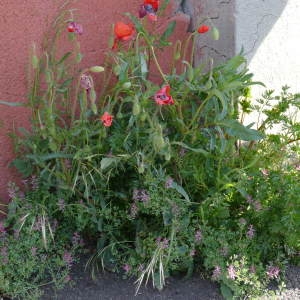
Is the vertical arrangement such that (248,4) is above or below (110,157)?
above

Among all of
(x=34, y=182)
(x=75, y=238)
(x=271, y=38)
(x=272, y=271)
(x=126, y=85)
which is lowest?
(x=75, y=238)

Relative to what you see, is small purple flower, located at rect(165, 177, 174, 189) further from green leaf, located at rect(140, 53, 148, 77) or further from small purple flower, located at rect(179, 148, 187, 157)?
green leaf, located at rect(140, 53, 148, 77)

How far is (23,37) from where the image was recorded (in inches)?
98.9

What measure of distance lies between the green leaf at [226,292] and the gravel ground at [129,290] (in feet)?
0.11

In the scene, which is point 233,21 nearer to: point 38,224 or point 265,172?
point 265,172

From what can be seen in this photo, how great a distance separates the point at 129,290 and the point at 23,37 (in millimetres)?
1223

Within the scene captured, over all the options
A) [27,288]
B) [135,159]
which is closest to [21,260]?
[27,288]

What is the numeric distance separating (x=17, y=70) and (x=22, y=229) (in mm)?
725

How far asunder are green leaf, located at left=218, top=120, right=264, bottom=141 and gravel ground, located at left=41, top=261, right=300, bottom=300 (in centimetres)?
66

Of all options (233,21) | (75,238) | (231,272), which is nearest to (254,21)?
(233,21)

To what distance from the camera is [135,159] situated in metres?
2.33

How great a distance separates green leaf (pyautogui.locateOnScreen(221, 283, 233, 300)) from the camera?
2309 mm

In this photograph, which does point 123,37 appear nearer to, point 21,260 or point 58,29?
point 58,29

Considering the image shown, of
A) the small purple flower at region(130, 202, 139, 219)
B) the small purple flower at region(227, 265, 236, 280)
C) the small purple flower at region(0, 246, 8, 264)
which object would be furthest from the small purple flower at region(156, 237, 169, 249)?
the small purple flower at region(0, 246, 8, 264)
